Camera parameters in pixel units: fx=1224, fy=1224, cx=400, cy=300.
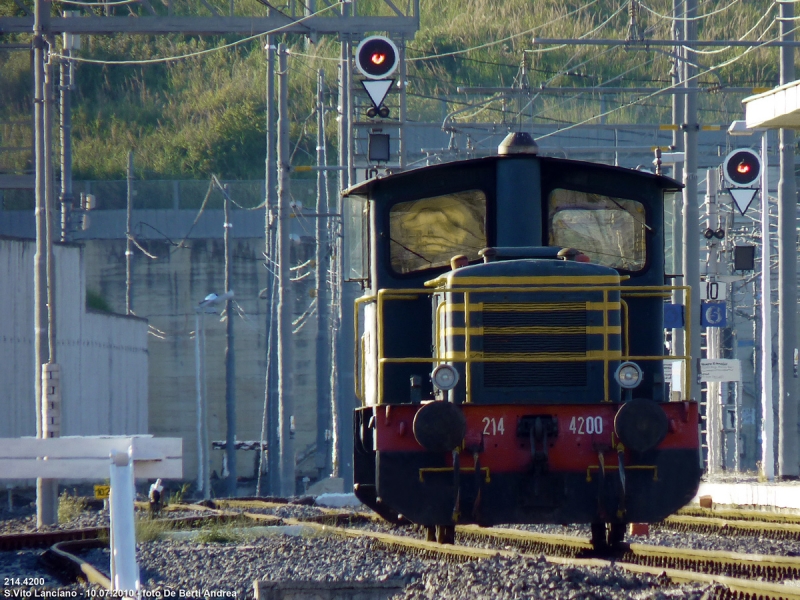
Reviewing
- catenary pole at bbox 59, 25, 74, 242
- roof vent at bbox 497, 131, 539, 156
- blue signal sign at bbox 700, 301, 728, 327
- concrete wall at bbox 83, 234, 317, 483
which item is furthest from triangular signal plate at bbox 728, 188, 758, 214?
concrete wall at bbox 83, 234, 317, 483

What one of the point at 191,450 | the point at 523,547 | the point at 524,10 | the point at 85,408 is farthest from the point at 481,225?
the point at 524,10

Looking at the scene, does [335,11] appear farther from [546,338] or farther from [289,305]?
[546,338]

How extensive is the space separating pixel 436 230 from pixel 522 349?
1241mm

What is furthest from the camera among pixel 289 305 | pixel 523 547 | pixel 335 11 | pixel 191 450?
pixel 335 11

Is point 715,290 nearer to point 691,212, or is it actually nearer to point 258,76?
point 691,212

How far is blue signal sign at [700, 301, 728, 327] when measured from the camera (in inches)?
778

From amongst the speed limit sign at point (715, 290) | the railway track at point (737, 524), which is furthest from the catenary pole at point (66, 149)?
the railway track at point (737, 524)

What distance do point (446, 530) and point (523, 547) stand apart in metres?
1.13

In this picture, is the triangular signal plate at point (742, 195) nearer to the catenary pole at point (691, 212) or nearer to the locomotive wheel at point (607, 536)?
the catenary pole at point (691, 212)

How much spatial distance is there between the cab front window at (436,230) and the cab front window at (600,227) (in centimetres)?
56

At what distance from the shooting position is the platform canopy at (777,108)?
1208 centimetres

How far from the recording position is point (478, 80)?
57.1m

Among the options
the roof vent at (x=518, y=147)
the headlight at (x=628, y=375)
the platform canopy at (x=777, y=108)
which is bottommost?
the headlight at (x=628, y=375)

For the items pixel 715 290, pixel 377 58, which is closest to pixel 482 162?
pixel 377 58
